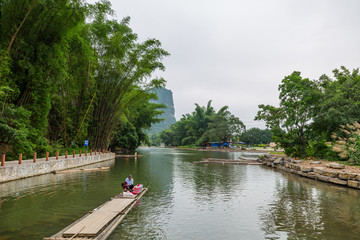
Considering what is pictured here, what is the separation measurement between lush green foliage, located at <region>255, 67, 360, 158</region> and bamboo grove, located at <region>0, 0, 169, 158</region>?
13.3m

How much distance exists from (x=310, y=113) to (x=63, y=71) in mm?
20795

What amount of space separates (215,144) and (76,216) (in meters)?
64.7

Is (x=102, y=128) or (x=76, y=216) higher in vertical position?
(x=102, y=128)

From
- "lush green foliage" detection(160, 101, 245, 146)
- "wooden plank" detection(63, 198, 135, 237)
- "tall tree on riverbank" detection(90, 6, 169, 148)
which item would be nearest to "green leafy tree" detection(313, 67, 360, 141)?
"tall tree on riverbank" detection(90, 6, 169, 148)

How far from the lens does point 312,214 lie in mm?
8672

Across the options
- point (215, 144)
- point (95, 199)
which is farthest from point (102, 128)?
point (215, 144)

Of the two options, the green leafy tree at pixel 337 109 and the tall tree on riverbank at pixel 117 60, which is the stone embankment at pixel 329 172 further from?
the tall tree on riverbank at pixel 117 60

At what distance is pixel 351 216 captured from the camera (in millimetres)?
8508

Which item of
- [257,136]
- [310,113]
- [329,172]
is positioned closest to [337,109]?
[310,113]

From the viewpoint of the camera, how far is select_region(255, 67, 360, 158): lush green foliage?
20484 millimetres

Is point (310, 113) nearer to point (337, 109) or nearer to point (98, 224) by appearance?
point (337, 109)

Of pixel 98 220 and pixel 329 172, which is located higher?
pixel 329 172

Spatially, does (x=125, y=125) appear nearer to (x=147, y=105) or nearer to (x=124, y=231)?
(x=147, y=105)

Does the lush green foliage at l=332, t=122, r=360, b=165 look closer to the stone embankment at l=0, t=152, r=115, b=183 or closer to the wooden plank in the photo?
the wooden plank
